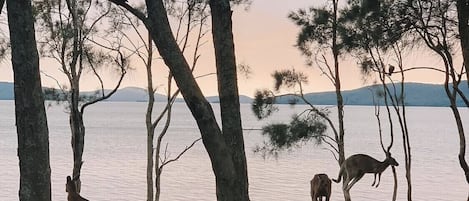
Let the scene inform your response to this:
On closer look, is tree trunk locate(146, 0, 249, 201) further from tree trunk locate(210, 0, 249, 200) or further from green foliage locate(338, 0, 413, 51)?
green foliage locate(338, 0, 413, 51)

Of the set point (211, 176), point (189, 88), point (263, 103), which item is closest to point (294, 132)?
point (263, 103)

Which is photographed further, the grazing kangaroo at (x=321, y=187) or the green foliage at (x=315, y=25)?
the green foliage at (x=315, y=25)

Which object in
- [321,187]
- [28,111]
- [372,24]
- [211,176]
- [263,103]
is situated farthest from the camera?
[211,176]

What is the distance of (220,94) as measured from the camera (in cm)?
516

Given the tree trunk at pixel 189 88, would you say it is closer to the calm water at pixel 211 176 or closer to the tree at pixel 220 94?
the tree at pixel 220 94

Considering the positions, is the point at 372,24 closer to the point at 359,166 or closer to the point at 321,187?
the point at 359,166

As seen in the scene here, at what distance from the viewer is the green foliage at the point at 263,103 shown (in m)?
16.7

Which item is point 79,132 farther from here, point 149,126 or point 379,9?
point 379,9

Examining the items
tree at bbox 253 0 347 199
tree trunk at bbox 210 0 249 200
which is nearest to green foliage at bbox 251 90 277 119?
tree at bbox 253 0 347 199

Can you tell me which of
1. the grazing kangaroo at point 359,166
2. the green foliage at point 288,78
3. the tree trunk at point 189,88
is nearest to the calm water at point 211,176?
the green foliage at point 288,78

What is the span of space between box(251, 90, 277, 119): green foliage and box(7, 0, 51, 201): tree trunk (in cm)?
1127

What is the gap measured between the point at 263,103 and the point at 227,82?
461 inches

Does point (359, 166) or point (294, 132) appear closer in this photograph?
point (359, 166)

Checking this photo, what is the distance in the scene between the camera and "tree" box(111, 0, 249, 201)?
4.74 metres
